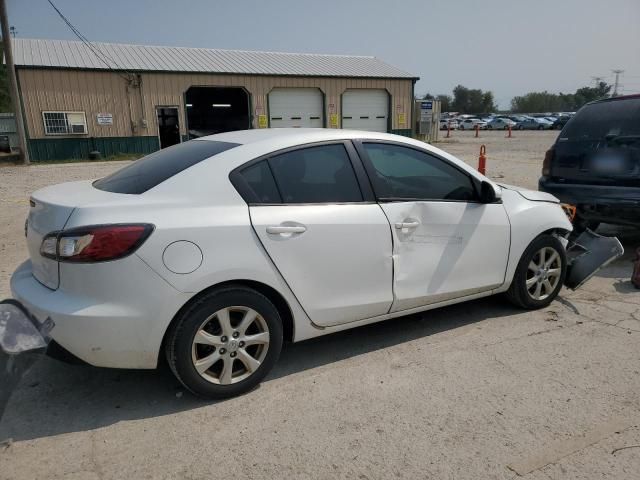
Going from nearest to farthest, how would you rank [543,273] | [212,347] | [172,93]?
1. [212,347]
2. [543,273]
3. [172,93]

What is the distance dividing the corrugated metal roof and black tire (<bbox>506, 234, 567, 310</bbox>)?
69.6ft

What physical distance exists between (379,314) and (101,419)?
6.14 ft

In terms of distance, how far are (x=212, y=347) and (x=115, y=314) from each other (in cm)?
59

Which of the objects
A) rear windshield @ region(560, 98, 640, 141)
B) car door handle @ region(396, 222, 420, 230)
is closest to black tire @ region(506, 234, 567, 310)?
car door handle @ region(396, 222, 420, 230)

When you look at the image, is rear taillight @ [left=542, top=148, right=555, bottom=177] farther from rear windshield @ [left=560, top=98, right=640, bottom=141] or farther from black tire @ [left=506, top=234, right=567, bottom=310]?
black tire @ [left=506, top=234, right=567, bottom=310]

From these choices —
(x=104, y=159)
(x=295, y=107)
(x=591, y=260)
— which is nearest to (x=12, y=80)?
(x=104, y=159)

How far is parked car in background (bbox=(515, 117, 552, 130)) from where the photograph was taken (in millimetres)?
47781

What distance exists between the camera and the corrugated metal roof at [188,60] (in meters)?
21.6

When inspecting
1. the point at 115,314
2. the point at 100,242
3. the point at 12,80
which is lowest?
the point at 115,314

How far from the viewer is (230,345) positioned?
301 cm

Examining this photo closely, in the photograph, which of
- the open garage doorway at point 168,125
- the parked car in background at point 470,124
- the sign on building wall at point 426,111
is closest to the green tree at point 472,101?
the parked car in background at point 470,124

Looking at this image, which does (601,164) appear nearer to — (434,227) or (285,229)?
(434,227)

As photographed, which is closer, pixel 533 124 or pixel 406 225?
pixel 406 225

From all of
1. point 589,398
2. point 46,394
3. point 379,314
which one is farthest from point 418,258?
point 46,394
